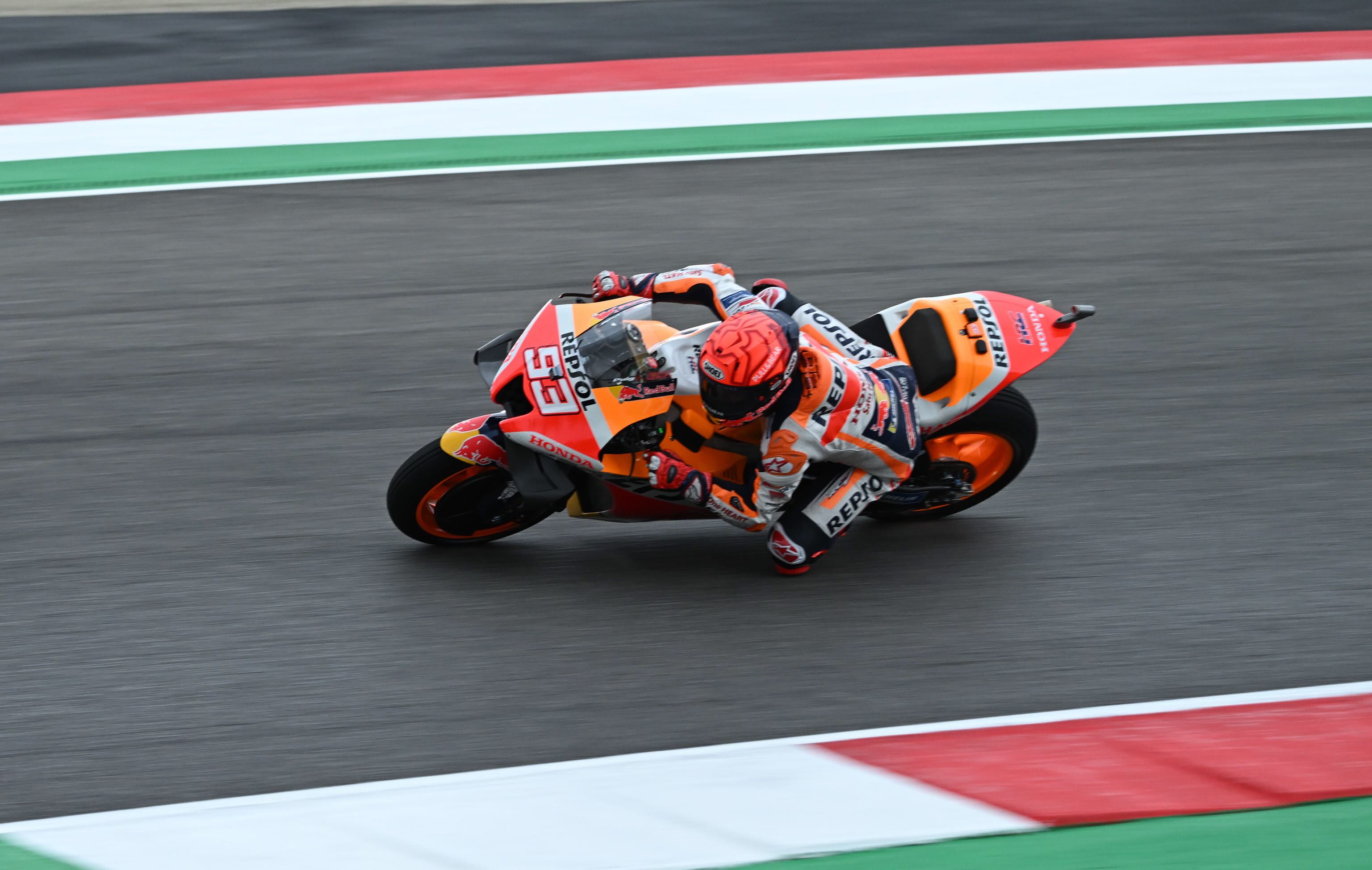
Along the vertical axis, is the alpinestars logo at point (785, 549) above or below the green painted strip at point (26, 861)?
above

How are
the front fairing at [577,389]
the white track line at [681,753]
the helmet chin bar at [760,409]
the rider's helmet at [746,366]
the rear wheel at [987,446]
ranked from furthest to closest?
the rear wheel at [987,446]
the front fairing at [577,389]
the helmet chin bar at [760,409]
the rider's helmet at [746,366]
the white track line at [681,753]

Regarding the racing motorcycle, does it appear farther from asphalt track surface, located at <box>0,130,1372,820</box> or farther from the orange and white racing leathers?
asphalt track surface, located at <box>0,130,1372,820</box>

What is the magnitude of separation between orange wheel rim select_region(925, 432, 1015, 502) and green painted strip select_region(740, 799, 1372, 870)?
1.86 m

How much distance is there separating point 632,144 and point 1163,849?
285 inches

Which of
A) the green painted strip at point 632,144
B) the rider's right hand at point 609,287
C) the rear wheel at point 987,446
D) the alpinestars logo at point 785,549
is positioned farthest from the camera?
the green painted strip at point 632,144

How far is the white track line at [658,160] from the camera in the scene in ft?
30.8

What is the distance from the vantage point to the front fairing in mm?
4801

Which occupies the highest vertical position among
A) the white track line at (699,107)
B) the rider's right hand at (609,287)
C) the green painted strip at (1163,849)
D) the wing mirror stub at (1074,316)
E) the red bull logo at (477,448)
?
the white track line at (699,107)

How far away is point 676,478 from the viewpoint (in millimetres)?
4891

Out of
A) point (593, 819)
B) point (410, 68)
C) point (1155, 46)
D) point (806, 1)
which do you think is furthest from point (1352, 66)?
point (593, 819)

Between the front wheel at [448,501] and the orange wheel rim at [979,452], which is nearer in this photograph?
the front wheel at [448,501]

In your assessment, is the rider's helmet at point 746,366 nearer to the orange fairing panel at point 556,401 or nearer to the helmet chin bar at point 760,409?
the helmet chin bar at point 760,409

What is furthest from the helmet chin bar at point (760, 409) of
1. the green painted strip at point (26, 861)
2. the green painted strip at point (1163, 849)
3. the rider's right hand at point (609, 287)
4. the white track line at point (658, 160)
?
the white track line at point (658, 160)

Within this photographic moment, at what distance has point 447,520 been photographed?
5555mm
